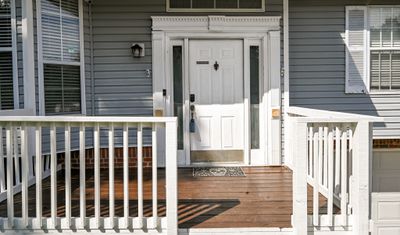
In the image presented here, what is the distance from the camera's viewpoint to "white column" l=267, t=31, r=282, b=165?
18.4ft

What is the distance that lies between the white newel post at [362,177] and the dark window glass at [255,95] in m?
2.63

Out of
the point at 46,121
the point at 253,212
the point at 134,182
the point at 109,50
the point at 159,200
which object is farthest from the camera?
the point at 109,50

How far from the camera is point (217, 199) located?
4.00 meters

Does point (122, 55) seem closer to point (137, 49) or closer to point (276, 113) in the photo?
point (137, 49)

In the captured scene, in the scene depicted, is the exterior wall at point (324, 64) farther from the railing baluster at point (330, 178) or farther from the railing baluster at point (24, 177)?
the railing baluster at point (24, 177)

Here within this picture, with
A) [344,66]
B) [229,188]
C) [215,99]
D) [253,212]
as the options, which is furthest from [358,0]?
[253,212]

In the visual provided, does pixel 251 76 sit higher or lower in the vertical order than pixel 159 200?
higher

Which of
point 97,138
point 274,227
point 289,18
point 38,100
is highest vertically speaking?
point 289,18

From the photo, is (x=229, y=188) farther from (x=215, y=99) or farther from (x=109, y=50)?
(x=109, y=50)

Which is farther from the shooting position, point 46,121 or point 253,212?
point 253,212

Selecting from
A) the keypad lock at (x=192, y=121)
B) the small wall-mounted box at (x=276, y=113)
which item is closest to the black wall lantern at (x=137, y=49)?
the keypad lock at (x=192, y=121)

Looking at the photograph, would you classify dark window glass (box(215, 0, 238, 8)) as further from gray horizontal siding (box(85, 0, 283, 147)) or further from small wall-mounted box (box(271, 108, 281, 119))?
small wall-mounted box (box(271, 108, 281, 119))

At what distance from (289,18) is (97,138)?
3598 millimetres

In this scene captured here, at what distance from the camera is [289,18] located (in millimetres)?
5660
